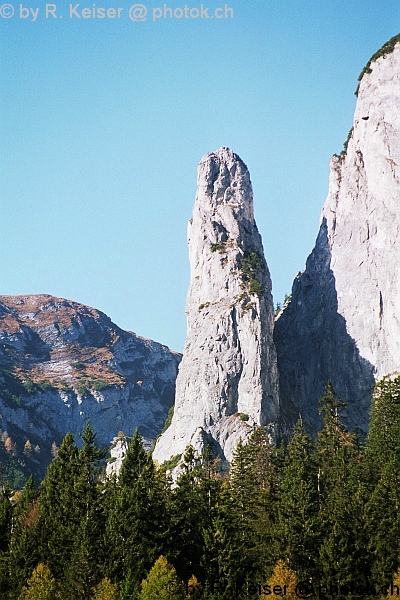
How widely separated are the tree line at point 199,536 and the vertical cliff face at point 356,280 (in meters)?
61.2

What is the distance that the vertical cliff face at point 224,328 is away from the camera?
13350 centimetres

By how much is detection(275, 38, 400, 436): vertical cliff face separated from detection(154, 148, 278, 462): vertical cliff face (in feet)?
36.4

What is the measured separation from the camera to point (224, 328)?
142 m

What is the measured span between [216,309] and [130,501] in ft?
268

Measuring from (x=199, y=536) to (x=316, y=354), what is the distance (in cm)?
8626

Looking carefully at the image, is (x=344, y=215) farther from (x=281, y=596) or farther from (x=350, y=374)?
(x=281, y=596)

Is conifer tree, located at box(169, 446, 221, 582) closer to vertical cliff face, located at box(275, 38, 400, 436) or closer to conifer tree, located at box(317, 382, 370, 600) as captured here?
conifer tree, located at box(317, 382, 370, 600)

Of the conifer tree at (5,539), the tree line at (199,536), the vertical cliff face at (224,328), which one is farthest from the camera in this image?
the vertical cliff face at (224,328)

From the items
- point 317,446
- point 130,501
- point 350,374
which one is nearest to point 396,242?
point 350,374

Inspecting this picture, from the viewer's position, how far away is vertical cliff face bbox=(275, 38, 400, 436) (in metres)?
135

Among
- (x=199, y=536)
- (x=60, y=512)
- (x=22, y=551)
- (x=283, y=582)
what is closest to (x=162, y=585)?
(x=199, y=536)

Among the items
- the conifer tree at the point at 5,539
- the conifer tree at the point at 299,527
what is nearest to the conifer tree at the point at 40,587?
the conifer tree at the point at 5,539

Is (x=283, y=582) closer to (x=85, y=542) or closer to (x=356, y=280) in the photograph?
(x=85, y=542)

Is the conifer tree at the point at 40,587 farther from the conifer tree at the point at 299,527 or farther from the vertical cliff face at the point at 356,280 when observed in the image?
the vertical cliff face at the point at 356,280
